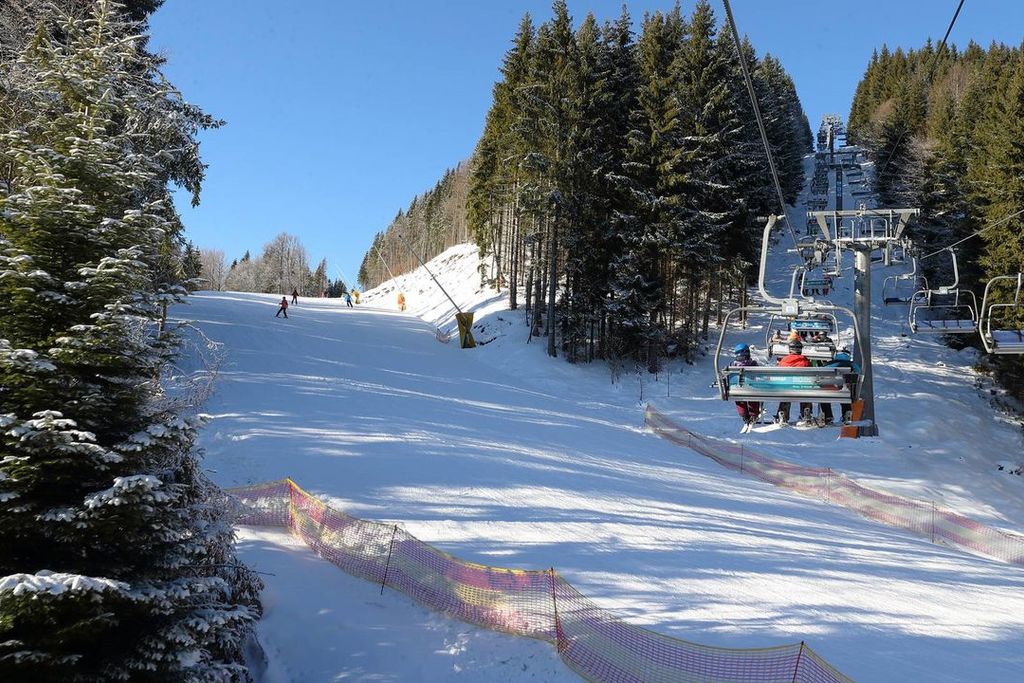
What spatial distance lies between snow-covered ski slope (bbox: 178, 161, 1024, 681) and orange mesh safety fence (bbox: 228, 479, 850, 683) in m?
0.30

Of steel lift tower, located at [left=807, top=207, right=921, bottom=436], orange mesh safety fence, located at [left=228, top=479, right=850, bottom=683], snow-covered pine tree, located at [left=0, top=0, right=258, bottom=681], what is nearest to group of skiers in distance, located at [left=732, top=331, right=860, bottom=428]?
steel lift tower, located at [left=807, top=207, right=921, bottom=436]

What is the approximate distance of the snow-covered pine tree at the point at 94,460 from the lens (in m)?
5.21

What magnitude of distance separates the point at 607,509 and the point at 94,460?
10.0 metres

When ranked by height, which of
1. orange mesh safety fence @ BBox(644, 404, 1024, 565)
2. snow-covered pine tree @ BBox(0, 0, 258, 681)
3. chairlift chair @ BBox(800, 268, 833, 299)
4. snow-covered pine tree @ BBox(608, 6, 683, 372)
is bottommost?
orange mesh safety fence @ BBox(644, 404, 1024, 565)

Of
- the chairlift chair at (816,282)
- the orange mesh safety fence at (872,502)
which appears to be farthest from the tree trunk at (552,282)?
the chairlift chair at (816,282)

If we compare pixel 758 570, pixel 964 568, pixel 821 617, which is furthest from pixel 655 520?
pixel 964 568

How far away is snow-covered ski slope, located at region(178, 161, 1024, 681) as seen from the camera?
877cm

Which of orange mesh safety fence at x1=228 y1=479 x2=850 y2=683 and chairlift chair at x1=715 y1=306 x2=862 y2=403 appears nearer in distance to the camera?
orange mesh safety fence at x1=228 y1=479 x2=850 y2=683

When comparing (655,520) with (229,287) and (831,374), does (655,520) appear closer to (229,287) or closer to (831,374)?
(831,374)

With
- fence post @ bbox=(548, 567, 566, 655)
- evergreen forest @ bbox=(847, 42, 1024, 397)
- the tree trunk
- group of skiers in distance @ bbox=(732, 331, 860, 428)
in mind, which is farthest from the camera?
the tree trunk

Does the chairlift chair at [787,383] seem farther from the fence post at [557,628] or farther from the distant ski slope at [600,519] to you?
the fence post at [557,628]

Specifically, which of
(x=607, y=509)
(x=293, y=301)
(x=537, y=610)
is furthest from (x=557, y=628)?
(x=293, y=301)

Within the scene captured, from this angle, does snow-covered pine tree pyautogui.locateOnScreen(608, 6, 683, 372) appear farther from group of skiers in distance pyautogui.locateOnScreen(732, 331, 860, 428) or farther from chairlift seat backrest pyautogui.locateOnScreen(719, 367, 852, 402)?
chairlift seat backrest pyautogui.locateOnScreen(719, 367, 852, 402)

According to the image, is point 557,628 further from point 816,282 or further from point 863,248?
point 863,248
